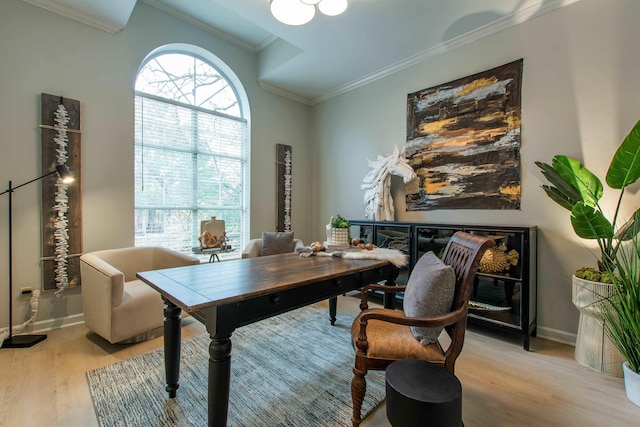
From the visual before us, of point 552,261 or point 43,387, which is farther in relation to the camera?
point 552,261

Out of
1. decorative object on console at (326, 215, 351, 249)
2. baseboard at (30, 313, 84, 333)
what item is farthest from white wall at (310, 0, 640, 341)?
baseboard at (30, 313, 84, 333)

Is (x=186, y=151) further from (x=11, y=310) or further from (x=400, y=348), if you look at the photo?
(x=400, y=348)

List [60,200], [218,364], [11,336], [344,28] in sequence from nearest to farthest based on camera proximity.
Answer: [218,364] < [11,336] < [60,200] < [344,28]

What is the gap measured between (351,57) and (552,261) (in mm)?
3178

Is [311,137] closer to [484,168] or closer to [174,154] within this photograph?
[174,154]

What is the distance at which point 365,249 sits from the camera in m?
2.43

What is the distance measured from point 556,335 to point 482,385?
1.26 meters

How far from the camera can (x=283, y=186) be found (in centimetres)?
464

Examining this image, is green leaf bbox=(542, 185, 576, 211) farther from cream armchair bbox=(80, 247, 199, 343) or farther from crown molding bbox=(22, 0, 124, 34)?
crown molding bbox=(22, 0, 124, 34)

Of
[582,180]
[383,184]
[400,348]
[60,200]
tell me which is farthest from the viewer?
[383,184]

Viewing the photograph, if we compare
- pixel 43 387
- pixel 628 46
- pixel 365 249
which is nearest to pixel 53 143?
pixel 43 387

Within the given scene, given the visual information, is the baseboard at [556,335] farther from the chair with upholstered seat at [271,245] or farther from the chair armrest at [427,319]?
the chair with upholstered seat at [271,245]

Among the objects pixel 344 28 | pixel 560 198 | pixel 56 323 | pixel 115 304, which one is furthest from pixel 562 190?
pixel 56 323

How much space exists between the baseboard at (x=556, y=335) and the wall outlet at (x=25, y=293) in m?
4.85
